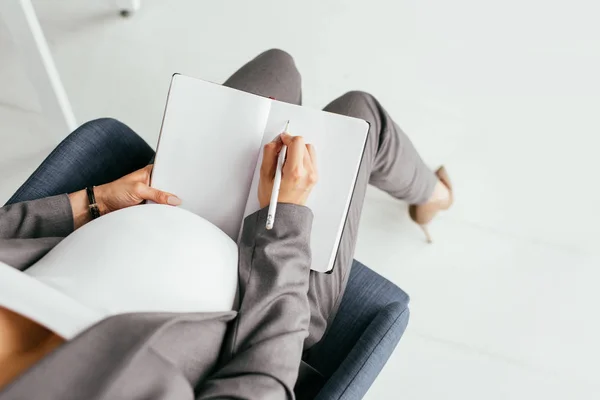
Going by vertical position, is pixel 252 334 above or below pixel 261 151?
below

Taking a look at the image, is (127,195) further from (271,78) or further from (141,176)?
(271,78)

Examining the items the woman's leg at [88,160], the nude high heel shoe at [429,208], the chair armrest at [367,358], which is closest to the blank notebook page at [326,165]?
the chair armrest at [367,358]

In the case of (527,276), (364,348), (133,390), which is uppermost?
(133,390)

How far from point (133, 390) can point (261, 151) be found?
1.20 feet

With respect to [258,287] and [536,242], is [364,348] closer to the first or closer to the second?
[258,287]

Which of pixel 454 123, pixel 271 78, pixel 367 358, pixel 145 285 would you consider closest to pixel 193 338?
pixel 145 285

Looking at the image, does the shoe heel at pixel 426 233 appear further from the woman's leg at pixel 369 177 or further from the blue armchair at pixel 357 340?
the blue armchair at pixel 357 340

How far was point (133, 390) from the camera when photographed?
400mm

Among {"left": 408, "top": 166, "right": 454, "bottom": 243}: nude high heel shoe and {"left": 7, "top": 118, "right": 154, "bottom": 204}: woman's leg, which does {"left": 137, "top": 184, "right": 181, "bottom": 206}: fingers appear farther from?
{"left": 408, "top": 166, "right": 454, "bottom": 243}: nude high heel shoe

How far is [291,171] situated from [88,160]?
0.31m

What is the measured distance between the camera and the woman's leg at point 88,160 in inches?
26.9

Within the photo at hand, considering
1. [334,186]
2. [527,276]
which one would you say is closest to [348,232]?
[334,186]

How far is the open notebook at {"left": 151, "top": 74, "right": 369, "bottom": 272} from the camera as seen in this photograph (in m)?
0.67

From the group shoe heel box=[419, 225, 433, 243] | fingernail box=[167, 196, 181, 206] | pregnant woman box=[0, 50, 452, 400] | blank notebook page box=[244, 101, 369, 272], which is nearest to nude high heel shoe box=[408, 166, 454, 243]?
shoe heel box=[419, 225, 433, 243]
